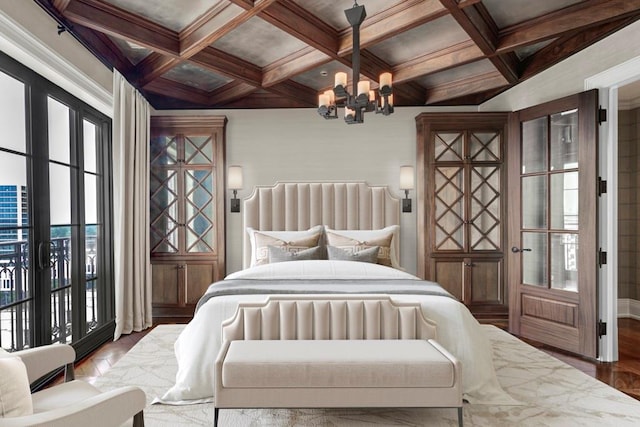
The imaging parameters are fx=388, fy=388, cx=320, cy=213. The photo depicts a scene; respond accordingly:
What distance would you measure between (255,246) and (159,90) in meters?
2.16

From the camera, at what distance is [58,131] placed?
329 centimetres

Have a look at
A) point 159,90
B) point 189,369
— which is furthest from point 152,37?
point 189,369

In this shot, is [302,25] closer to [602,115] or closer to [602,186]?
[602,115]

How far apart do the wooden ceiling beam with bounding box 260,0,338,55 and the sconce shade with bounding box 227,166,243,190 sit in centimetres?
192

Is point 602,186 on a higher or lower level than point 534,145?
lower

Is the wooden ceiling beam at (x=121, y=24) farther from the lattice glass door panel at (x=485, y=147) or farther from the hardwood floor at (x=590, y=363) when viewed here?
the lattice glass door panel at (x=485, y=147)

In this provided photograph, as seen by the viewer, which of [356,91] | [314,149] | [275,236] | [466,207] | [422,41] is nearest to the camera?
[356,91]

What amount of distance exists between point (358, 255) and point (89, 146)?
290cm

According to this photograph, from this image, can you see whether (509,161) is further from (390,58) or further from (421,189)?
(390,58)

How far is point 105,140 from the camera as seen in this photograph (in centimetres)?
413

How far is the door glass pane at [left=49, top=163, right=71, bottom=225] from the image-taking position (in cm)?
316

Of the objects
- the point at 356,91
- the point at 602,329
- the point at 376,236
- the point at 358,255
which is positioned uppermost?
the point at 356,91

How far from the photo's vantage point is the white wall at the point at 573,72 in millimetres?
3080

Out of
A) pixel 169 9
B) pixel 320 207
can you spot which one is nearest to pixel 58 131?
pixel 169 9
